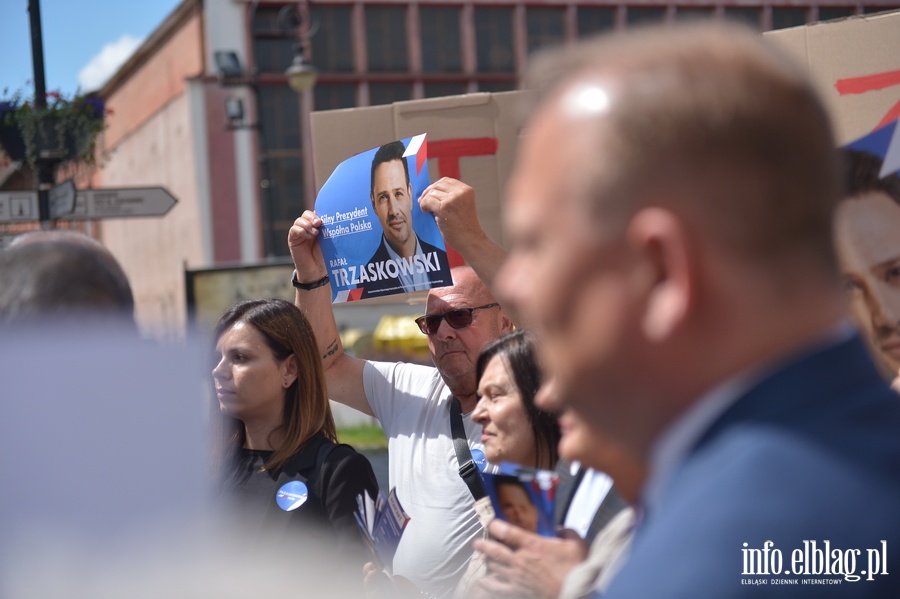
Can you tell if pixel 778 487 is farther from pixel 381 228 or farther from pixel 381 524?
pixel 381 228

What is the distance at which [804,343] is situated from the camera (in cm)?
77

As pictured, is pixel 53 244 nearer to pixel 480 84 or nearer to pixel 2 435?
pixel 2 435

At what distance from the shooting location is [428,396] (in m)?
3.36

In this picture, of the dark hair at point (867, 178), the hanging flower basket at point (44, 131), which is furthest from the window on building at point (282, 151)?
the dark hair at point (867, 178)

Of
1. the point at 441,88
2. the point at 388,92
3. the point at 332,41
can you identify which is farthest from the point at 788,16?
the point at 332,41

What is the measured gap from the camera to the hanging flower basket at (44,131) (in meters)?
8.04

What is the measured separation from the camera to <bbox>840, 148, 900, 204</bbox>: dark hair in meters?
2.70

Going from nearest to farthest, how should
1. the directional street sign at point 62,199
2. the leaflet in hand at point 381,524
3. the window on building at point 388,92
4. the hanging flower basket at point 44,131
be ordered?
the leaflet in hand at point 381,524
the directional street sign at point 62,199
the hanging flower basket at point 44,131
the window on building at point 388,92

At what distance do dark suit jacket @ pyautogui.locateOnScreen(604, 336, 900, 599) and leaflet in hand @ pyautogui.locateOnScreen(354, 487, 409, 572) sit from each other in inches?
54.1

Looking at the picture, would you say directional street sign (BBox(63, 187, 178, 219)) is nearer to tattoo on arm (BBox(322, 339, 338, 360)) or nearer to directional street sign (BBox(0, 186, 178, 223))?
directional street sign (BBox(0, 186, 178, 223))

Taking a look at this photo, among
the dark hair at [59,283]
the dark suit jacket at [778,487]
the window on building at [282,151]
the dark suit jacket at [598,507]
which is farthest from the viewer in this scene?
the window on building at [282,151]

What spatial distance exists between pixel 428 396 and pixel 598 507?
224 centimetres

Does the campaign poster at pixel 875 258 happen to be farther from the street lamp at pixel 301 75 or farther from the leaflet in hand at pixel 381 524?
the street lamp at pixel 301 75

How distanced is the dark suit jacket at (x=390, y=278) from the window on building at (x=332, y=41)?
31.5 m
